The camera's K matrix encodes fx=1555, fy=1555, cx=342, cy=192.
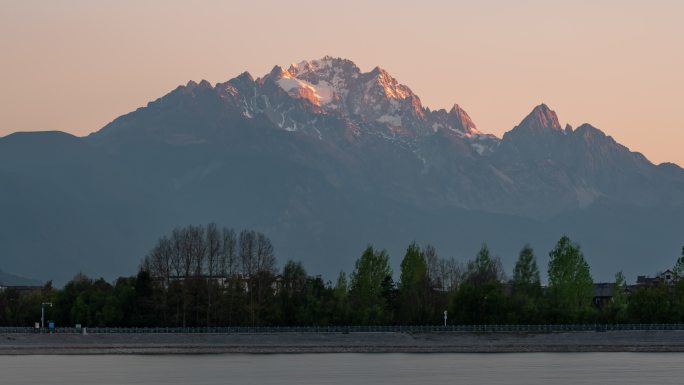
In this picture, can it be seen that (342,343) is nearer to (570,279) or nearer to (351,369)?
(570,279)

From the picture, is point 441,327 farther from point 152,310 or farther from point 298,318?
point 152,310

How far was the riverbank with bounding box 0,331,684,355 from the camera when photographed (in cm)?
16312

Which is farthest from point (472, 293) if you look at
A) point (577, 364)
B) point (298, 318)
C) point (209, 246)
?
point (577, 364)

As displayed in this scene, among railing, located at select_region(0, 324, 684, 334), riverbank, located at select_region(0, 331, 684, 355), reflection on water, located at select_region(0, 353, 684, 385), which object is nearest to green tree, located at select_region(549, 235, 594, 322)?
railing, located at select_region(0, 324, 684, 334)

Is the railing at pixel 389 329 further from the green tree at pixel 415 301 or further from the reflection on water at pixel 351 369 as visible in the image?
the reflection on water at pixel 351 369

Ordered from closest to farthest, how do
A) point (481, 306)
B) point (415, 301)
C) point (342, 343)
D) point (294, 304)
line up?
point (342, 343) → point (481, 306) → point (294, 304) → point (415, 301)

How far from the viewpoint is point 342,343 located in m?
170

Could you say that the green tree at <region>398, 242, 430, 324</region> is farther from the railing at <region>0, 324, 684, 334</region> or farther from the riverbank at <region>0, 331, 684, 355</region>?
the riverbank at <region>0, 331, 684, 355</region>

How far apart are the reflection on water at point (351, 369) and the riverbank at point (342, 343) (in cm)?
715

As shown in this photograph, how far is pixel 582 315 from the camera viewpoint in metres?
184

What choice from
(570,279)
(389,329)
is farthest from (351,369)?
(570,279)

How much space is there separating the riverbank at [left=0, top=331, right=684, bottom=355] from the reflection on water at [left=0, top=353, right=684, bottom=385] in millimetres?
7154

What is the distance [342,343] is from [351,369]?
42.0 meters

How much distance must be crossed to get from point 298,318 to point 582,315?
33.6m
